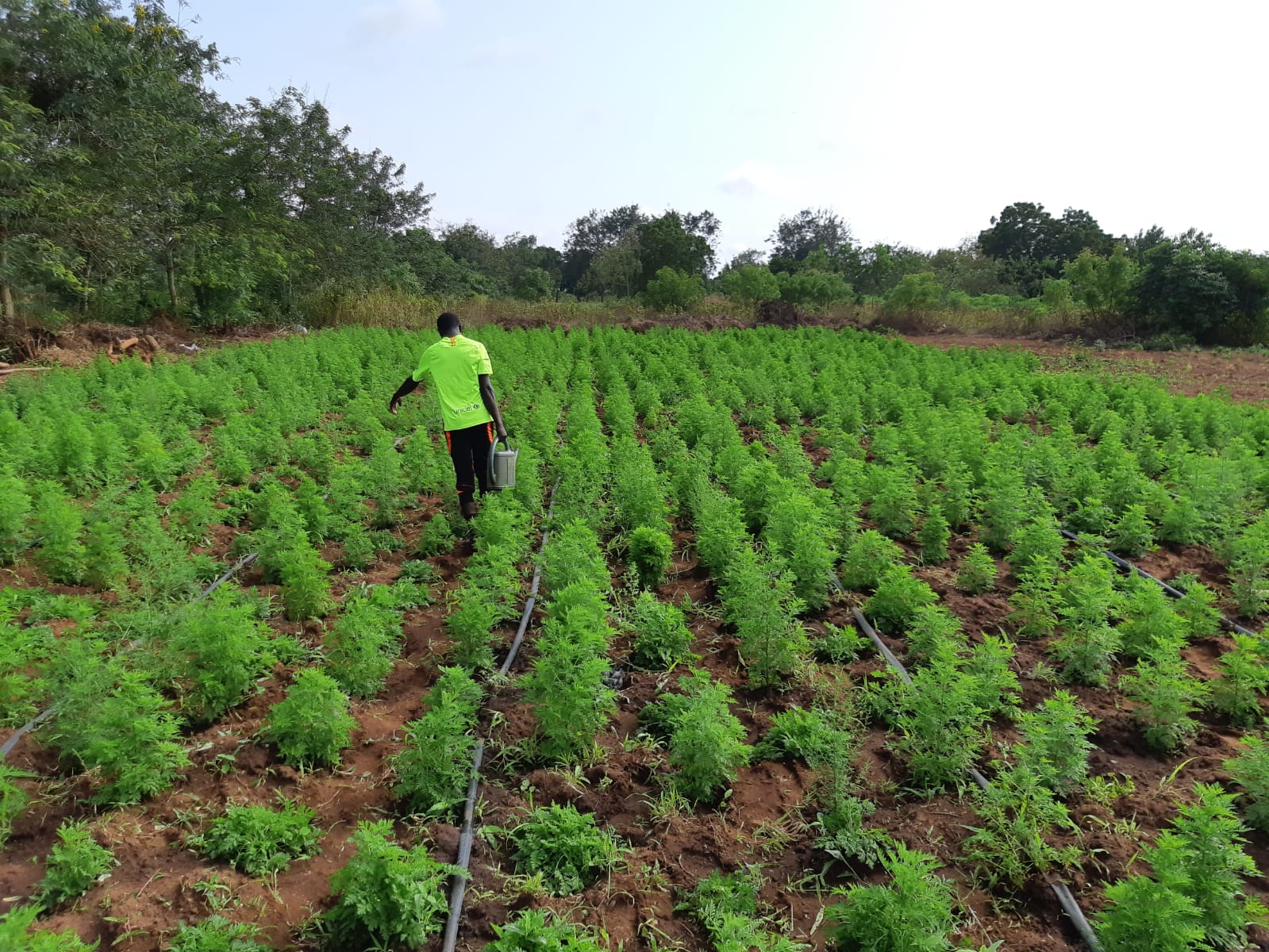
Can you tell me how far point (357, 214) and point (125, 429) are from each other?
87.3 feet

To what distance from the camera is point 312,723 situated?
410cm

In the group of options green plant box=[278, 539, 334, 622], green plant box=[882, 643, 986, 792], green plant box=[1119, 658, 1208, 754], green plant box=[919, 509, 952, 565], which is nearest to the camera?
green plant box=[882, 643, 986, 792]

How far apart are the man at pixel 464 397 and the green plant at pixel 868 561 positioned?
3609 mm

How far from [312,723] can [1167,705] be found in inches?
207

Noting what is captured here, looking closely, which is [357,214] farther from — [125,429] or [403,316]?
[125,429]

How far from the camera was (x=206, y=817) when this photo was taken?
12.5ft

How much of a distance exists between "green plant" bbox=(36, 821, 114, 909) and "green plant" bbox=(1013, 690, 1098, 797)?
4.57m

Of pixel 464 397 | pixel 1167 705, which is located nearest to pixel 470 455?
pixel 464 397

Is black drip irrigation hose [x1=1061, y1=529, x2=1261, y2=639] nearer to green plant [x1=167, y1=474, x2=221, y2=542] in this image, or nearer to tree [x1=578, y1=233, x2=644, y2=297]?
green plant [x1=167, y1=474, x2=221, y2=542]

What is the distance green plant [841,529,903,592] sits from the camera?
654cm

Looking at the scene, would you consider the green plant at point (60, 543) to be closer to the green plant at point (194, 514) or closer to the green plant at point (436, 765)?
the green plant at point (194, 514)

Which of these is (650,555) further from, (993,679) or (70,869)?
(70,869)

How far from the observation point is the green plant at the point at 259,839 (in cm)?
350

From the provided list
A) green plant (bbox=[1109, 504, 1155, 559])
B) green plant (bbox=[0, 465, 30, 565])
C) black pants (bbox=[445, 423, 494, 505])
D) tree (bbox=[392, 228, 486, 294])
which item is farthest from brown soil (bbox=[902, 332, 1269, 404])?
tree (bbox=[392, 228, 486, 294])
